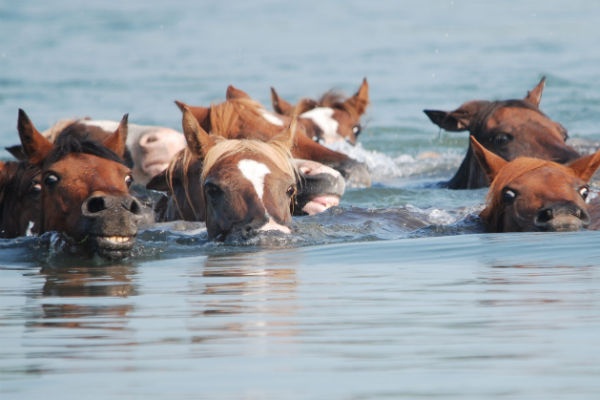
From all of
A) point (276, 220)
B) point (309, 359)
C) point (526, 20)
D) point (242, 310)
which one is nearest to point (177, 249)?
point (276, 220)

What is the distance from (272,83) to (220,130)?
18.3 m

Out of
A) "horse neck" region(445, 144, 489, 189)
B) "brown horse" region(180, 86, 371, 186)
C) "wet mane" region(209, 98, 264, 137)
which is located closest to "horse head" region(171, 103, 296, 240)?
"wet mane" region(209, 98, 264, 137)

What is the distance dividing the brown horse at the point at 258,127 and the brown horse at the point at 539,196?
206 centimetres

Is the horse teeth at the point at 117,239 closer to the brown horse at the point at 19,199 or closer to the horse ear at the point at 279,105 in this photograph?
the brown horse at the point at 19,199

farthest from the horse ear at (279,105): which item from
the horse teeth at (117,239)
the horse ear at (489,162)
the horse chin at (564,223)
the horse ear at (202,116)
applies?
the horse teeth at (117,239)

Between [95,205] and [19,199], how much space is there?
136 cm

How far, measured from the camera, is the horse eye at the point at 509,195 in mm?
7552

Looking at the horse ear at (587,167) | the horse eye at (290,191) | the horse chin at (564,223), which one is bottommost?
the horse chin at (564,223)

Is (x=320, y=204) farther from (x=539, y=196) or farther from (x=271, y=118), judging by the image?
(x=539, y=196)

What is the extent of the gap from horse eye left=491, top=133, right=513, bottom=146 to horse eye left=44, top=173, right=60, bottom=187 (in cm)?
455

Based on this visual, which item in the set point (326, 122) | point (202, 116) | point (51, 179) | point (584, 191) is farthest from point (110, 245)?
point (326, 122)

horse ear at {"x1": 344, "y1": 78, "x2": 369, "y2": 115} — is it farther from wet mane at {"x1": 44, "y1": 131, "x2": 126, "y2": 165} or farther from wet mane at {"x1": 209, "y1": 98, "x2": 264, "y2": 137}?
wet mane at {"x1": 44, "y1": 131, "x2": 126, "y2": 165}

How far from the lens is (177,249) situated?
25.2 ft

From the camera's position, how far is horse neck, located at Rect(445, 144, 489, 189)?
11344mm
